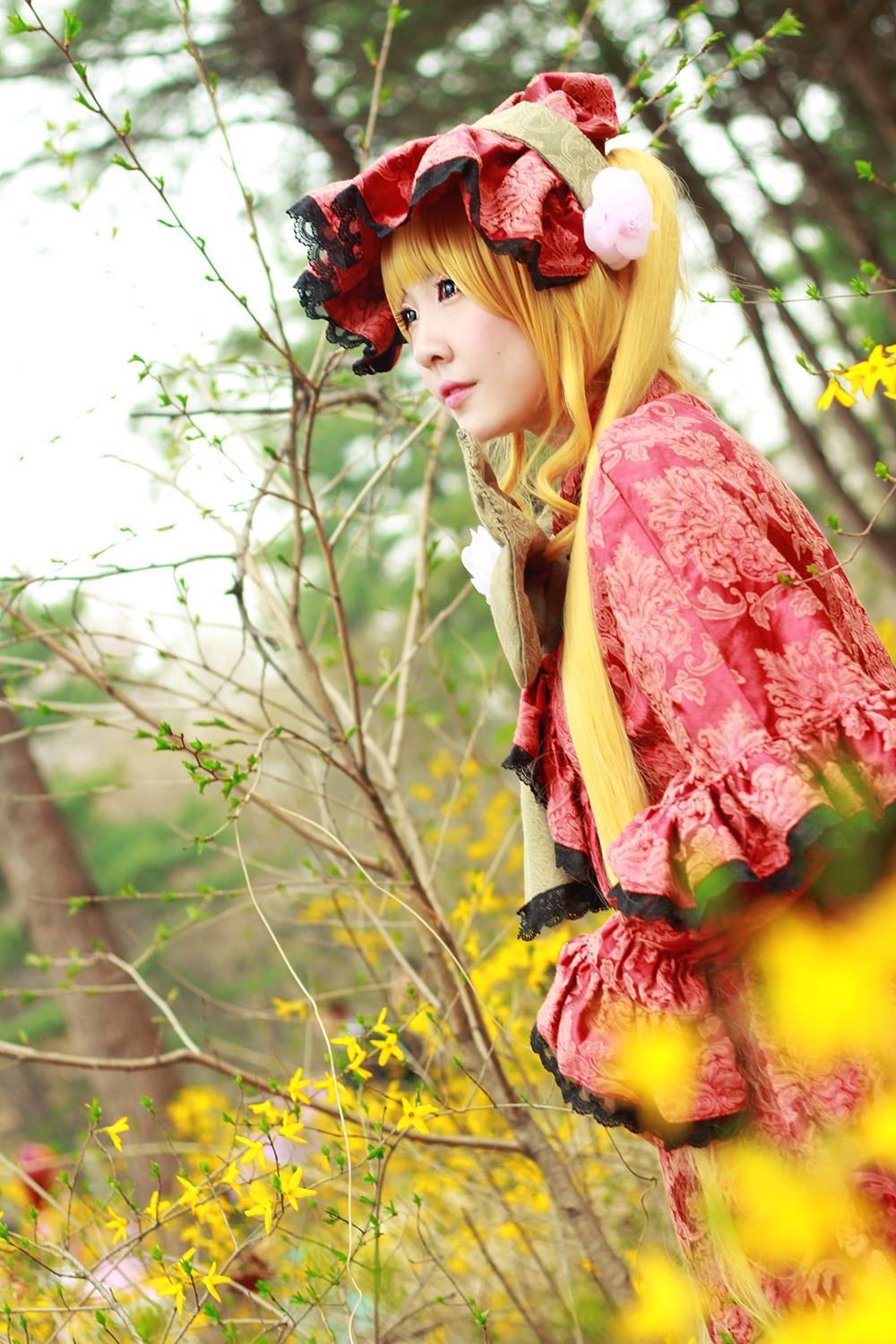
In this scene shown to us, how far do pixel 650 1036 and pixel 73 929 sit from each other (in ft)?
12.7

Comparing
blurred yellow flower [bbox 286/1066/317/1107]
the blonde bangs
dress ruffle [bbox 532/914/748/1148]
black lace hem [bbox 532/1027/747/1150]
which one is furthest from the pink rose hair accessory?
blurred yellow flower [bbox 286/1066/317/1107]

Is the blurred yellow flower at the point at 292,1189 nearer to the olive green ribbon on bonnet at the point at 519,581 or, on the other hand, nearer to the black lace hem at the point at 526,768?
the black lace hem at the point at 526,768

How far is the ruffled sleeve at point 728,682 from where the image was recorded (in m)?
1.04

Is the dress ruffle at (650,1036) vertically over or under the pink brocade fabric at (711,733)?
under

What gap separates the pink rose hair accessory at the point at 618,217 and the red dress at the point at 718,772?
0.71ft

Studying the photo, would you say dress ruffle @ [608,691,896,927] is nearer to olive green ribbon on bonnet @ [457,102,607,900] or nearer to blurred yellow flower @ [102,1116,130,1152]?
olive green ribbon on bonnet @ [457,102,607,900]

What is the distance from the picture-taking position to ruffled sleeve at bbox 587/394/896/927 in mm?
1044

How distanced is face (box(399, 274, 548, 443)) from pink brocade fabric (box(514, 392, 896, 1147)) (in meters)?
0.19

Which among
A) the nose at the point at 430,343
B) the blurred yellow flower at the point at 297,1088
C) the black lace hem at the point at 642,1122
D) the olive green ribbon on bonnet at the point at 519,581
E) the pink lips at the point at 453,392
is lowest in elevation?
the black lace hem at the point at 642,1122

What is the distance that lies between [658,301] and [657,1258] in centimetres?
161

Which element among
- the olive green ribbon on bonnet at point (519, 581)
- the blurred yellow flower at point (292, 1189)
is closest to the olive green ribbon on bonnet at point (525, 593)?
the olive green ribbon on bonnet at point (519, 581)

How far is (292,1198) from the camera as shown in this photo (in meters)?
1.45

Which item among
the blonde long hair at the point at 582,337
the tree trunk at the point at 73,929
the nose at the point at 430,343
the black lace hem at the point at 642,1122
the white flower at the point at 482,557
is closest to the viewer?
the black lace hem at the point at 642,1122

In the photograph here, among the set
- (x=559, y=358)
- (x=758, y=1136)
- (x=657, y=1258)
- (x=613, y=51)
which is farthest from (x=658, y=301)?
(x=613, y=51)
